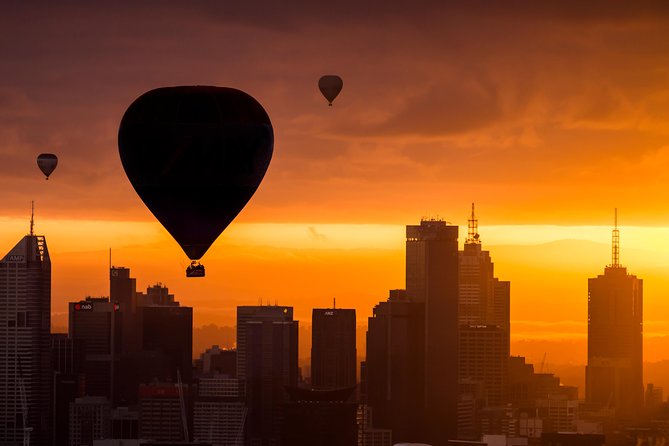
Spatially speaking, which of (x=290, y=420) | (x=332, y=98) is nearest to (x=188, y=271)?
(x=332, y=98)

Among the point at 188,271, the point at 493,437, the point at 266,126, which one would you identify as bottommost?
the point at 493,437

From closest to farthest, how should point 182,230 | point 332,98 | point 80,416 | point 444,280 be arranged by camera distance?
point 182,230 → point 332,98 → point 80,416 → point 444,280

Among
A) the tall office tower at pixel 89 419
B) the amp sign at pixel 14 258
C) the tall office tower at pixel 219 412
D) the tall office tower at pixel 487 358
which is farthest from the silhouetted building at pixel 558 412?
the amp sign at pixel 14 258

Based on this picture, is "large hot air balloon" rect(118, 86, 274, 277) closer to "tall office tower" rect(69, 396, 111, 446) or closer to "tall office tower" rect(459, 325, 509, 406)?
"tall office tower" rect(69, 396, 111, 446)

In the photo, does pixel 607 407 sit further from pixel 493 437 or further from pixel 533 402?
pixel 493 437

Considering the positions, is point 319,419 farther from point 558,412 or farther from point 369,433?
point 558,412

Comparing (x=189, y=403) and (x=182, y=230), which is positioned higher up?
(x=182, y=230)

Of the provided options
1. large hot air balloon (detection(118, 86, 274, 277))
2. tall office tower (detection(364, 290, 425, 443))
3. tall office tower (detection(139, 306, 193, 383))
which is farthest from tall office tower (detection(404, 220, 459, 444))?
large hot air balloon (detection(118, 86, 274, 277))

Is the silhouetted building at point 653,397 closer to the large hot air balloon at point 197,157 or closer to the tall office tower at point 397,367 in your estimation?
the tall office tower at point 397,367

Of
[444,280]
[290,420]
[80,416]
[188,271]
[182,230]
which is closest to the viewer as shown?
[188,271]
